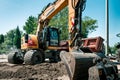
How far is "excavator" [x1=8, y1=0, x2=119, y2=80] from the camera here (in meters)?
7.68

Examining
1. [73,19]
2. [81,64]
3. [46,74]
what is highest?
[73,19]

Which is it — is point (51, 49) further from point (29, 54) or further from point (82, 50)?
point (82, 50)

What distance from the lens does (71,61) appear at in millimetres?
8297

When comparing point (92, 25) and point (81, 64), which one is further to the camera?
point (92, 25)

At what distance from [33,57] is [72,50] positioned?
681cm

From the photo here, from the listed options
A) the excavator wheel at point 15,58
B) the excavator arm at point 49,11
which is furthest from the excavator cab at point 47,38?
the excavator wheel at point 15,58

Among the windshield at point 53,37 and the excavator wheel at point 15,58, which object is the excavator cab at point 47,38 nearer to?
the windshield at point 53,37

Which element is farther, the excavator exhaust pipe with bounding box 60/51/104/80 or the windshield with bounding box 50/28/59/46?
the windshield with bounding box 50/28/59/46

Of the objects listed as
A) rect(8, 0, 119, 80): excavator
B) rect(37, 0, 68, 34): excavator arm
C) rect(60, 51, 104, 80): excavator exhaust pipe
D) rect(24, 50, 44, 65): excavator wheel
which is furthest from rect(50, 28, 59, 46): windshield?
rect(60, 51, 104, 80): excavator exhaust pipe

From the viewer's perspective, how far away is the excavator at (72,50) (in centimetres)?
768

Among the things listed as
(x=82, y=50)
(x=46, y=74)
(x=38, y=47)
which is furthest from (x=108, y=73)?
(x=38, y=47)

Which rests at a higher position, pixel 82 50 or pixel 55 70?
pixel 82 50

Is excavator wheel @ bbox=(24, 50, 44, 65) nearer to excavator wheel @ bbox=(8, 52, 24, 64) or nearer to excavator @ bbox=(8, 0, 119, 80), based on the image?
excavator @ bbox=(8, 0, 119, 80)

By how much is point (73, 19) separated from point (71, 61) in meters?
4.09
